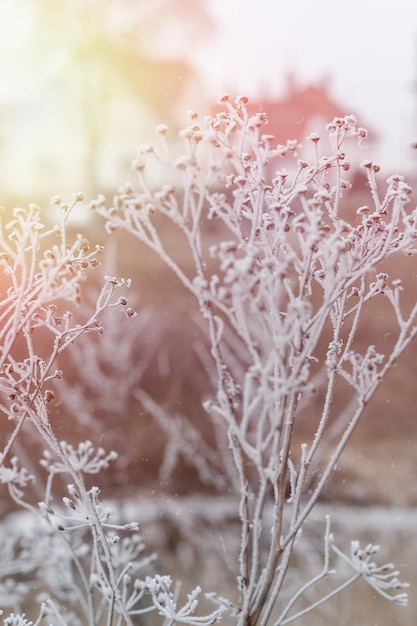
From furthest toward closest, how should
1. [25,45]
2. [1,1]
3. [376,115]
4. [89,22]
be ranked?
[89,22] < [25,45] < [376,115] < [1,1]

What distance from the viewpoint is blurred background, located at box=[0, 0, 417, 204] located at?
2.17 m

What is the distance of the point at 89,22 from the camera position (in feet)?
9.67

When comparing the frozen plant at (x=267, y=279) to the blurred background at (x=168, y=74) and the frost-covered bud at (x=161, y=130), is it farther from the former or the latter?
the blurred background at (x=168, y=74)

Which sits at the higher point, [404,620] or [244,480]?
[244,480]

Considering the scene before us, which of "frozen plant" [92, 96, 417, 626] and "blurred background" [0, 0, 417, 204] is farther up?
"blurred background" [0, 0, 417, 204]

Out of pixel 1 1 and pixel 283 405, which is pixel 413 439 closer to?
pixel 1 1

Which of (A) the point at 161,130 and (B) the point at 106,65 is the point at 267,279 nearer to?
(A) the point at 161,130

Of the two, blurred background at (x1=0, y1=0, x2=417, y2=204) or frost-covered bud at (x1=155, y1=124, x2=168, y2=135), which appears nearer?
frost-covered bud at (x1=155, y1=124, x2=168, y2=135)

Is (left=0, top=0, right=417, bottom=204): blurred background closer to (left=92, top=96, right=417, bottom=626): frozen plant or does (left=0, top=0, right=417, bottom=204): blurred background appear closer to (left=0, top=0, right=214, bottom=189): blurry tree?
(left=0, top=0, right=214, bottom=189): blurry tree

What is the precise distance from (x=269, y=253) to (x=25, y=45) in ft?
6.70

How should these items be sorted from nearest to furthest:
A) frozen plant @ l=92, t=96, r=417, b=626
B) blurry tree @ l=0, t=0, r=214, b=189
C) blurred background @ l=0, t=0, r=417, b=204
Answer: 1. frozen plant @ l=92, t=96, r=417, b=626
2. blurred background @ l=0, t=0, r=417, b=204
3. blurry tree @ l=0, t=0, r=214, b=189

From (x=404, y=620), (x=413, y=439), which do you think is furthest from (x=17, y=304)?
(x=413, y=439)

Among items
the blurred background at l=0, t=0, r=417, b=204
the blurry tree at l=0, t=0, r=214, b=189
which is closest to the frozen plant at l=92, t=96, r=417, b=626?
the blurred background at l=0, t=0, r=417, b=204

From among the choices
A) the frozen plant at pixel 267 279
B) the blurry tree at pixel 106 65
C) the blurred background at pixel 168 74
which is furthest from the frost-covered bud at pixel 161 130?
the blurry tree at pixel 106 65
